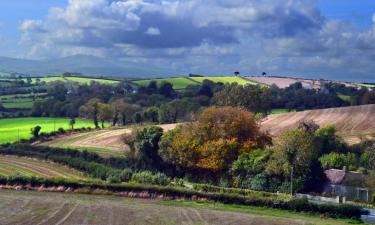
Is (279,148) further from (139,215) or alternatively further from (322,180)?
(139,215)

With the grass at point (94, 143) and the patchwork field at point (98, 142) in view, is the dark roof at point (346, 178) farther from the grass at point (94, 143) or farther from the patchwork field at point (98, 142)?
the patchwork field at point (98, 142)

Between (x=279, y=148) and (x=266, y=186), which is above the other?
(x=279, y=148)

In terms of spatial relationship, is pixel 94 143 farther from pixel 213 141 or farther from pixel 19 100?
pixel 19 100

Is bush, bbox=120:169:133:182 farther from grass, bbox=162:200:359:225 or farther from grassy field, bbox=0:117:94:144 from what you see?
grassy field, bbox=0:117:94:144

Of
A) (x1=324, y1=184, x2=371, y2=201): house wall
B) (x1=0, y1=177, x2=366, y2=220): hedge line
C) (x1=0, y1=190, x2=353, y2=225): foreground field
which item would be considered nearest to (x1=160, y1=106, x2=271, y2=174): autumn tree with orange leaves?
(x1=324, y1=184, x2=371, y2=201): house wall

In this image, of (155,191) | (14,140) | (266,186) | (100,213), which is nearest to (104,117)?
(14,140)

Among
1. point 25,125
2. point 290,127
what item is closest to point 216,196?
point 290,127

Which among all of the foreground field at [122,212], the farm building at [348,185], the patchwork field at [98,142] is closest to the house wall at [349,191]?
the farm building at [348,185]
